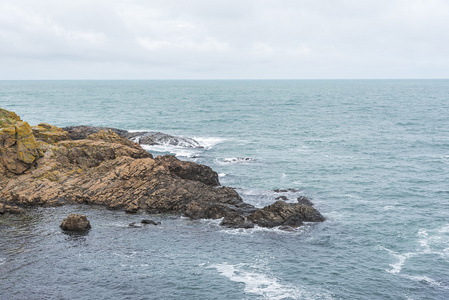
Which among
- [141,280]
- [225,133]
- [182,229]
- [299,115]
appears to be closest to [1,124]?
[182,229]

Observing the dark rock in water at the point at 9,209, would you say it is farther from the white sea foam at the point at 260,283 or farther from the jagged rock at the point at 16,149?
the white sea foam at the point at 260,283

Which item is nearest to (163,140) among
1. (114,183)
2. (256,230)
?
(114,183)

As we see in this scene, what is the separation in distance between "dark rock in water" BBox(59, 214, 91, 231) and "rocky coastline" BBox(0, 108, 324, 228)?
6.77 metres

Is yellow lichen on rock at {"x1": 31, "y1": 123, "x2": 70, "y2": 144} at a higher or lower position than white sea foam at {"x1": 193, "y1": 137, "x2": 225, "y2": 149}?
higher

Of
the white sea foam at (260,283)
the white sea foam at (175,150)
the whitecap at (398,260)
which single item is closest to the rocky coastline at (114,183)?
the white sea foam at (260,283)

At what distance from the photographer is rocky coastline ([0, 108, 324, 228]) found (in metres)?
48.7

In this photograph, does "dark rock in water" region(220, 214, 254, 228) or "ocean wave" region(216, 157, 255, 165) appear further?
"ocean wave" region(216, 157, 255, 165)

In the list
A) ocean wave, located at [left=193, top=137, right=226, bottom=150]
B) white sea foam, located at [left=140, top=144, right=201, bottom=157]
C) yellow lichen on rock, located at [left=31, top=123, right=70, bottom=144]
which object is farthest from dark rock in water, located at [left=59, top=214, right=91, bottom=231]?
A: ocean wave, located at [left=193, top=137, right=226, bottom=150]

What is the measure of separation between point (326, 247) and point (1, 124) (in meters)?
43.6

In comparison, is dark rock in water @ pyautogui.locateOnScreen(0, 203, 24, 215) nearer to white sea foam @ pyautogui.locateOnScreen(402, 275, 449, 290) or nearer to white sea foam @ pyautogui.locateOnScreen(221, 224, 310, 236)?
white sea foam @ pyautogui.locateOnScreen(221, 224, 310, 236)

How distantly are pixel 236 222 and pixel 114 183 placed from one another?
55.3 feet

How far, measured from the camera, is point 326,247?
1674 inches

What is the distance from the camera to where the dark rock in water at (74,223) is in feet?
143

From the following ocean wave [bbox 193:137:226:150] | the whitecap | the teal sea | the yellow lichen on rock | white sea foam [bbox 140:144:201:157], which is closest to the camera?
the teal sea
